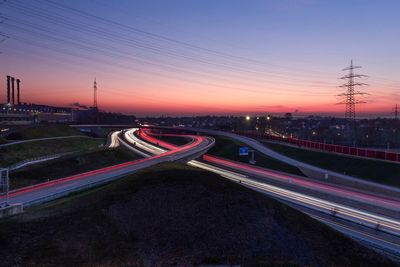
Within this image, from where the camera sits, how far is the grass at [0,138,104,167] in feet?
211

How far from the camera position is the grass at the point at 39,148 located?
64312 mm

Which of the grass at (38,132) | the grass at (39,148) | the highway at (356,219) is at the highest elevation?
the grass at (38,132)

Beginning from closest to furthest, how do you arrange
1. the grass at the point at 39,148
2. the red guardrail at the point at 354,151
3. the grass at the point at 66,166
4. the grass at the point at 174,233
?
1. the grass at the point at 174,233
2. the grass at the point at 66,166
3. the red guardrail at the point at 354,151
4. the grass at the point at 39,148

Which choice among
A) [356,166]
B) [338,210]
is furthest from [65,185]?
[356,166]

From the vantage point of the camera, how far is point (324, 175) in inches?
2195

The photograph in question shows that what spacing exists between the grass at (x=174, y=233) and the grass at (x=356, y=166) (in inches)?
1233

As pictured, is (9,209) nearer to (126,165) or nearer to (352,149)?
(126,165)

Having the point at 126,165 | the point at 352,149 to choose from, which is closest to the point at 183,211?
the point at 126,165

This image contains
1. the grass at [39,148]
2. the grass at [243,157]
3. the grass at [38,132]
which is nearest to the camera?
the grass at [39,148]

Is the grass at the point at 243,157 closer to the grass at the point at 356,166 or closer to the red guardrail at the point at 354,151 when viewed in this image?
the grass at the point at 356,166

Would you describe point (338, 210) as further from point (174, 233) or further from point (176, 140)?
point (176, 140)

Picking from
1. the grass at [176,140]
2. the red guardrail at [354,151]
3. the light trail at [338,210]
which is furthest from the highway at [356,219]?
the grass at [176,140]

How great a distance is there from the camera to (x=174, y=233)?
23641mm

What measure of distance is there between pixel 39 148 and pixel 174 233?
211ft
